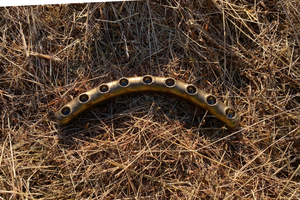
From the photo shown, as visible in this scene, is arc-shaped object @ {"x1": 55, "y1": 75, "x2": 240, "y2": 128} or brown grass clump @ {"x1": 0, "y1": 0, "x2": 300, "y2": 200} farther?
arc-shaped object @ {"x1": 55, "y1": 75, "x2": 240, "y2": 128}

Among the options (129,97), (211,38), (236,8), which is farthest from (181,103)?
(236,8)

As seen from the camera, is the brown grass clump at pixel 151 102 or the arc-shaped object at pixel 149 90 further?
the arc-shaped object at pixel 149 90

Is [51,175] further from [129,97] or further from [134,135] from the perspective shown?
[129,97]

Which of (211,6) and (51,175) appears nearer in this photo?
(51,175)

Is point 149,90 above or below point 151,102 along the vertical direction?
above
